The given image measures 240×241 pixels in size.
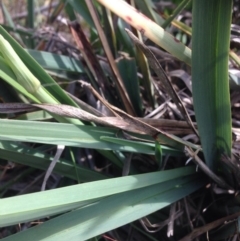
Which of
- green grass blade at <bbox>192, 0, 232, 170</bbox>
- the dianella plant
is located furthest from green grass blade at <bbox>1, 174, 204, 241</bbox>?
green grass blade at <bbox>192, 0, 232, 170</bbox>

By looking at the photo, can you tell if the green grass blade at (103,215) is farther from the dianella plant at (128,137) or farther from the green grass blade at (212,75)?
the green grass blade at (212,75)

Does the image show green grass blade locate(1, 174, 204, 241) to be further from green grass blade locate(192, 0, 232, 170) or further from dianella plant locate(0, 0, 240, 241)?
green grass blade locate(192, 0, 232, 170)

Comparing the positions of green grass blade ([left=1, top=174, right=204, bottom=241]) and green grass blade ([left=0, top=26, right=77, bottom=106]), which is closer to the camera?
green grass blade ([left=1, top=174, right=204, bottom=241])

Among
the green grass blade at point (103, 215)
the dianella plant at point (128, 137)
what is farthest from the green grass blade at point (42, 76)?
the green grass blade at point (103, 215)

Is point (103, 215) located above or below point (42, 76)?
below

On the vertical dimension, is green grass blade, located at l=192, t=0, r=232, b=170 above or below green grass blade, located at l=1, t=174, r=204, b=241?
above

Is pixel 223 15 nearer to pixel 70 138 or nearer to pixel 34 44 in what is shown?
pixel 70 138

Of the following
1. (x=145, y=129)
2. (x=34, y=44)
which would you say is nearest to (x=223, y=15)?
(x=145, y=129)
